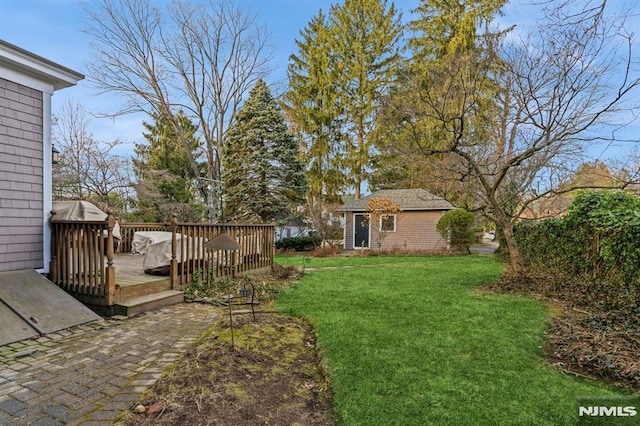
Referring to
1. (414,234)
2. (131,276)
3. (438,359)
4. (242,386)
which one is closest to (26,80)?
(131,276)

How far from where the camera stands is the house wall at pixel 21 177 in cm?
452

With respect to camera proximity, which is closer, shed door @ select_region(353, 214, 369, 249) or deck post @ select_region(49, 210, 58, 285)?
deck post @ select_region(49, 210, 58, 285)

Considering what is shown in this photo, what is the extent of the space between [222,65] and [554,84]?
15097 millimetres

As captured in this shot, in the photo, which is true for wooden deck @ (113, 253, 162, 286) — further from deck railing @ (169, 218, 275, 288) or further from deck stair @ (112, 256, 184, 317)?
deck railing @ (169, 218, 275, 288)

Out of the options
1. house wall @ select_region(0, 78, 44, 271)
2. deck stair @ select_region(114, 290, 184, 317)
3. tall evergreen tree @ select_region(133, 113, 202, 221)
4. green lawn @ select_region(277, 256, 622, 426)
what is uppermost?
tall evergreen tree @ select_region(133, 113, 202, 221)

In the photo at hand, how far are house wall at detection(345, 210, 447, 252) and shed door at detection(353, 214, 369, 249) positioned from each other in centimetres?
32

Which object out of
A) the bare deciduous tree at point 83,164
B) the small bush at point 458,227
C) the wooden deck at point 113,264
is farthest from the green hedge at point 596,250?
the bare deciduous tree at point 83,164

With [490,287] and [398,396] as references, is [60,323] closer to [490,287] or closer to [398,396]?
[398,396]

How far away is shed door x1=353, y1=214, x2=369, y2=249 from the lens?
17578 mm

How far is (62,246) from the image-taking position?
4.96 m
